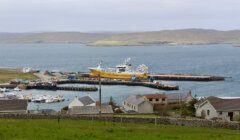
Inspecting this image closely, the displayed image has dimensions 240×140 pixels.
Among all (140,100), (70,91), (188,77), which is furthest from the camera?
(188,77)

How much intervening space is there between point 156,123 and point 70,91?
48247 millimetres

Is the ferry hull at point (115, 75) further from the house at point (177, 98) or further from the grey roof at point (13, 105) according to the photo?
the grey roof at point (13, 105)

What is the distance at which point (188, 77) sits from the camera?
8950cm

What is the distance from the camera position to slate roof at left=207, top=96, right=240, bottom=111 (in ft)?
110

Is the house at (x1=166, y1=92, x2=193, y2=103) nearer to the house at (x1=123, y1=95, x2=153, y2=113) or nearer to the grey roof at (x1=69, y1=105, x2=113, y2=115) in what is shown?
the house at (x1=123, y1=95, x2=153, y2=113)

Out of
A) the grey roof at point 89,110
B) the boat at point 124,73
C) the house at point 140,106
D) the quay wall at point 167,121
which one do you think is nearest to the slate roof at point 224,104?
the house at point 140,106

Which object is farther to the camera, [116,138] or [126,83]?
[126,83]

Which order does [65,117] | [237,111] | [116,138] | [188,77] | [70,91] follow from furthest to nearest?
[188,77] → [70,91] → [237,111] → [65,117] → [116,138]

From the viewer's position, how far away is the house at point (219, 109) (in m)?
33.3

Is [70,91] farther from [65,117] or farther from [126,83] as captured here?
[65,117]

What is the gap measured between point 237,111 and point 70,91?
41.0 metres

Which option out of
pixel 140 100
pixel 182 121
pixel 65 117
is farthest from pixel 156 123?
pixel 140 100

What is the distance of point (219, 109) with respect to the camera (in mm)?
33406

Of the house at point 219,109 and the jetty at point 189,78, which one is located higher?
the jetty at point 189,78
